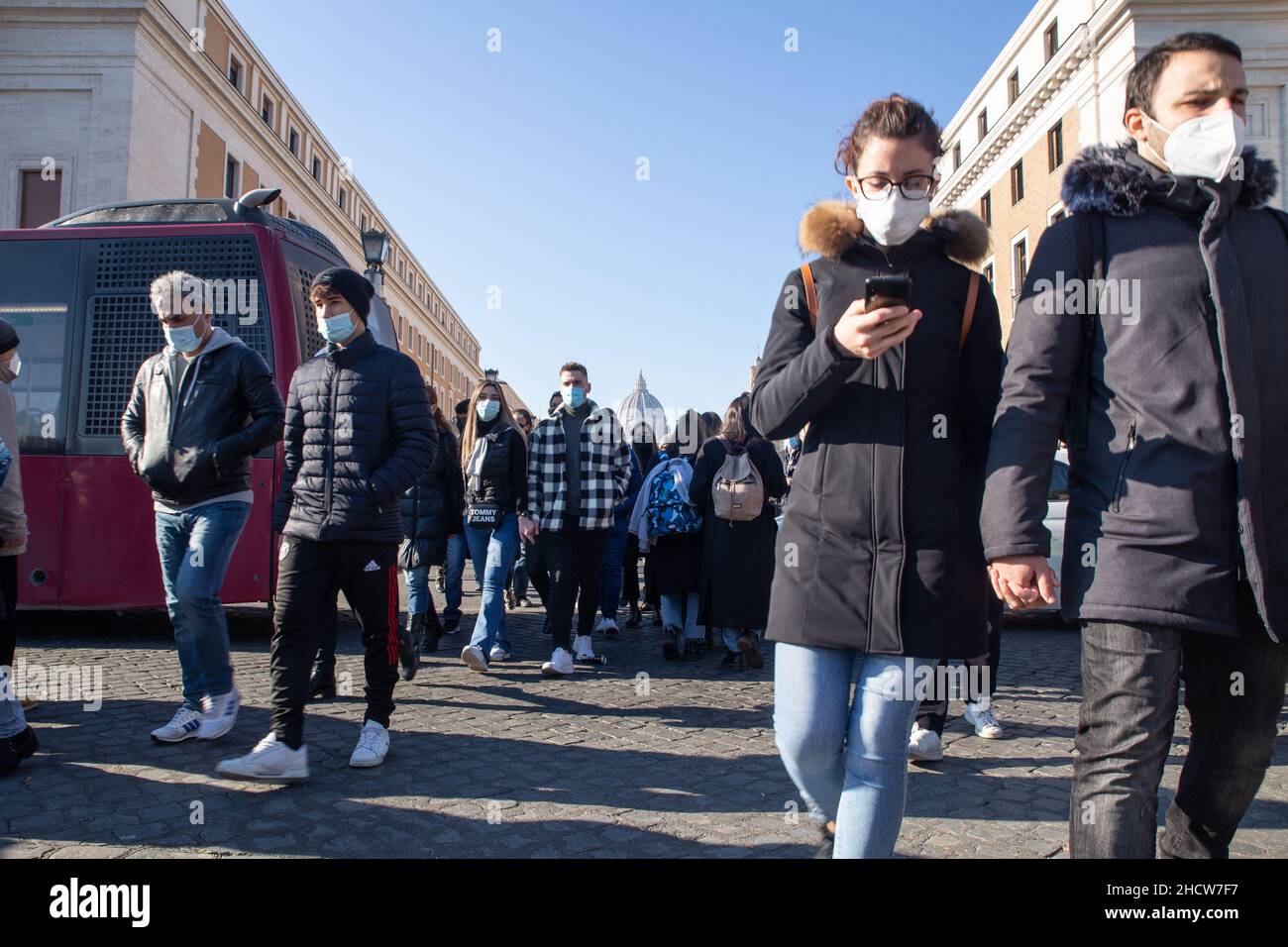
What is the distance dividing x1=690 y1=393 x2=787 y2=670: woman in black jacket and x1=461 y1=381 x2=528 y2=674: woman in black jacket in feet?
4.70

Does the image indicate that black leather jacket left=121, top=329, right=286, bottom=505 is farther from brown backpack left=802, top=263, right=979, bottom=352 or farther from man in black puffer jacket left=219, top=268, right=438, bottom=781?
brown backpack left=802, top=263, right=979, bottom=352

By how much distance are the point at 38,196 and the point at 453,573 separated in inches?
1042

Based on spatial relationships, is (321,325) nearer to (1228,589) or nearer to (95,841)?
(95,841)

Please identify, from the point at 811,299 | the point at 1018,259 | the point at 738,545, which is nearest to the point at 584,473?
the point at 738,545

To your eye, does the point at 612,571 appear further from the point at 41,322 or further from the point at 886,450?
the point at 886,450

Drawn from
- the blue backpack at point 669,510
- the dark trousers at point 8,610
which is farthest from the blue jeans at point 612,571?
the dark trousers at point 8,610

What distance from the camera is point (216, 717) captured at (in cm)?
467

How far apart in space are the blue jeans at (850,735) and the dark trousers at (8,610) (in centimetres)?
385

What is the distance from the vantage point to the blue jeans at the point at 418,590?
6.99 m

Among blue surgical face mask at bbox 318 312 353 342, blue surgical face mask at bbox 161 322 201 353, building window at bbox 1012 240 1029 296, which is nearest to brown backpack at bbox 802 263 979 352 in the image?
blue surgical face mask at bbox 318 312 353 342

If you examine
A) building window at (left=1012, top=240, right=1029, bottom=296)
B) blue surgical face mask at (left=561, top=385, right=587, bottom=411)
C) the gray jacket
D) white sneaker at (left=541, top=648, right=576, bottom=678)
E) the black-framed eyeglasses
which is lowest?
white sneaker at (left=541, top=648, right=576, bottom=678)

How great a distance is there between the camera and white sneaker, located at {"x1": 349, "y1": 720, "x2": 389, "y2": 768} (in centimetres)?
423

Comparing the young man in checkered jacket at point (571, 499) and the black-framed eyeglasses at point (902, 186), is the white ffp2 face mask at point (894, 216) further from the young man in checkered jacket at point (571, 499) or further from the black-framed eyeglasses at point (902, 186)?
the young man in checkered jacket at point (571, 499)
